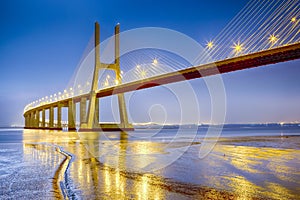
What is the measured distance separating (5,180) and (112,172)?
230 cm

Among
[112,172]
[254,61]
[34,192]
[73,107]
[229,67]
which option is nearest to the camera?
[34,192]

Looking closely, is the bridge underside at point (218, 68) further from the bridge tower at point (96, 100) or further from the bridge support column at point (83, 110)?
the bridge support column at point (83, 110)

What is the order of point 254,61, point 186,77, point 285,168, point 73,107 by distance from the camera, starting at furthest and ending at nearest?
point 73,107 → point 186,77 → point 254,61 → point 285,168

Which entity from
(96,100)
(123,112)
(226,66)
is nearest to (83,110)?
(96,100)

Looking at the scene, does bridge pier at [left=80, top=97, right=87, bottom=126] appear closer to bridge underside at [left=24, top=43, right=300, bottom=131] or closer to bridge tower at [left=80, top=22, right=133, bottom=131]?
bridge tower at [left=80, top=22, right=133, bottom=131]

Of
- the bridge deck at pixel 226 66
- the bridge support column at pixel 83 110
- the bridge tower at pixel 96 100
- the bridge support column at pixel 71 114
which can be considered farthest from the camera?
the bridge support column at pixel 71 114

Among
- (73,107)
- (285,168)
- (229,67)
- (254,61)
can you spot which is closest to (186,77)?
(229,67)

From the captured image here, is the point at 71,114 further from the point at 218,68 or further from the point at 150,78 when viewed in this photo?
the point at 218,68

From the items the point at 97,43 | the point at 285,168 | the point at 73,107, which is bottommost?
the point at 285,168

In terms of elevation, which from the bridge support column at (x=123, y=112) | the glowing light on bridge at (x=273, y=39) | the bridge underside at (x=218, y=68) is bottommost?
the bridge support column at (x=123, y=112)

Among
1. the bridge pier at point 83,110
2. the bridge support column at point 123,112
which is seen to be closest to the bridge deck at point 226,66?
the bridge support column at point 123,112

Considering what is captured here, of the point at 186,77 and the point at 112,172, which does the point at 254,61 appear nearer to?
the point at 186,77

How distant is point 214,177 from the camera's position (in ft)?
21.4

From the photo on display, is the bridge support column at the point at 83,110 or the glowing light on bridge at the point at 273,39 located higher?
the glowing light on bridge at the point at 273,39
